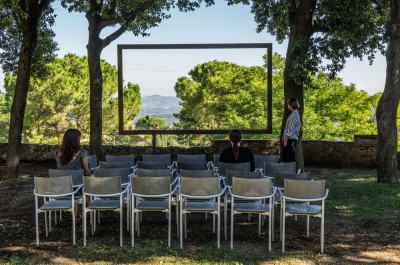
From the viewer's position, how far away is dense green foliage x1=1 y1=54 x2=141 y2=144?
89.1ft

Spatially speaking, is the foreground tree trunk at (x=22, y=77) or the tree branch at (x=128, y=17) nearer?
the foreground tree trunk at (x=22, y=77)

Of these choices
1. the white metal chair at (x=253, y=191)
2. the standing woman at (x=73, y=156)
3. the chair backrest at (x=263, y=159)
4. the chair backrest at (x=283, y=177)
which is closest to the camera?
the white metal chair at (x=253, y=191)

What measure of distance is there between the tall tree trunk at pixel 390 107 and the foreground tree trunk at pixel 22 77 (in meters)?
7.34

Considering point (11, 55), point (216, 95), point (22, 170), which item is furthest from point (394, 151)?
point (216, 95)

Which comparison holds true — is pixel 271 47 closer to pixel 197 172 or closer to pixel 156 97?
pixel 156 97

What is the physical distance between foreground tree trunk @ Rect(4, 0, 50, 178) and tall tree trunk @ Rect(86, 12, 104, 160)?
119 cm

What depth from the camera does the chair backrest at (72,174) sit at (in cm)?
536

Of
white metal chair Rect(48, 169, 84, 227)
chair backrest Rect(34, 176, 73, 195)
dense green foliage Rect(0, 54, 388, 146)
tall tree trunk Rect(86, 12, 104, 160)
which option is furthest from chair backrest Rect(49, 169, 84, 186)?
dense green foliage Rect(0, 54, 388, 146)

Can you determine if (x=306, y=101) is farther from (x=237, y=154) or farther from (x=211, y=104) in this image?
(x=237, y=154)

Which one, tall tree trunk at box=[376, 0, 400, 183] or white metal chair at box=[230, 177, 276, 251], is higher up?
tall tree trunk at box=[376, 0, 400, 183]

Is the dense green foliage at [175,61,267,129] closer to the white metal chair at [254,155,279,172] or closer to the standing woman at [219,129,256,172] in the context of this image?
the white metal chair at [254,155,279,172]

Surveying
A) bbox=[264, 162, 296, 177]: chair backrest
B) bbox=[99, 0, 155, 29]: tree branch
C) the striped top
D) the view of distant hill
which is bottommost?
bbox=[264, 162, 296, 177]: chair backrest

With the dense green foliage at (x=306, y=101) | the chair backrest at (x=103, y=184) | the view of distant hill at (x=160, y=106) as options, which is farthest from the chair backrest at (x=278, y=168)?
the dense green foliage at (x=306, y=101)

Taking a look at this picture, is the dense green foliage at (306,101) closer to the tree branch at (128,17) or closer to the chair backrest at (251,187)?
the tree branch at (128,17)
